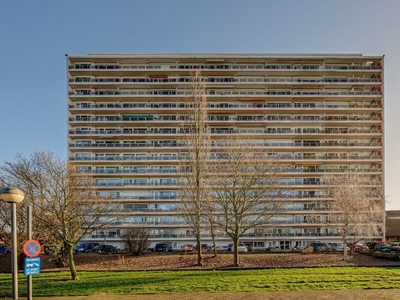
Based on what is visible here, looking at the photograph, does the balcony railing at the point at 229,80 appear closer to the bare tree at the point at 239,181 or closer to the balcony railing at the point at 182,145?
the balcony railing at the point at 182,145

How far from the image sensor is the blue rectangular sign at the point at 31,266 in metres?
7.66

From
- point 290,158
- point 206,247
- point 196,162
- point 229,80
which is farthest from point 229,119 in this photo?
point 196,162

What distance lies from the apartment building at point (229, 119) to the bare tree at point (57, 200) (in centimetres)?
2518

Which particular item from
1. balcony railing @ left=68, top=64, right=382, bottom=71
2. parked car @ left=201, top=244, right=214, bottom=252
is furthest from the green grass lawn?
balcony railing @ left=68, top=64, right=382, bottom=71

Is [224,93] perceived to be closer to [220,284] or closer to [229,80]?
[229,80]

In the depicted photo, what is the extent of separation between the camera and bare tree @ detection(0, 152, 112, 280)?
63.1ft

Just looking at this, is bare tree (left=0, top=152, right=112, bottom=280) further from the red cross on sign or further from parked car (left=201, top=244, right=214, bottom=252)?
parked car (left=201, top=244, right=214, bottom=252)

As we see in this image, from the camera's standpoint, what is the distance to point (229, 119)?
1987 inches

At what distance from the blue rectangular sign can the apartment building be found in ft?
131

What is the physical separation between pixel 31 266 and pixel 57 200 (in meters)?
13.1

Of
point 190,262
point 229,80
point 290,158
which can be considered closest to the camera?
point 190,262

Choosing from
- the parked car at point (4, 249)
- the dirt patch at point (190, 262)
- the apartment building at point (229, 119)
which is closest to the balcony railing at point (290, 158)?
the apartment building at point (229, 119)

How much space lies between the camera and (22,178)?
75.0ft

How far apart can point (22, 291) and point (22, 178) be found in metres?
11.1
